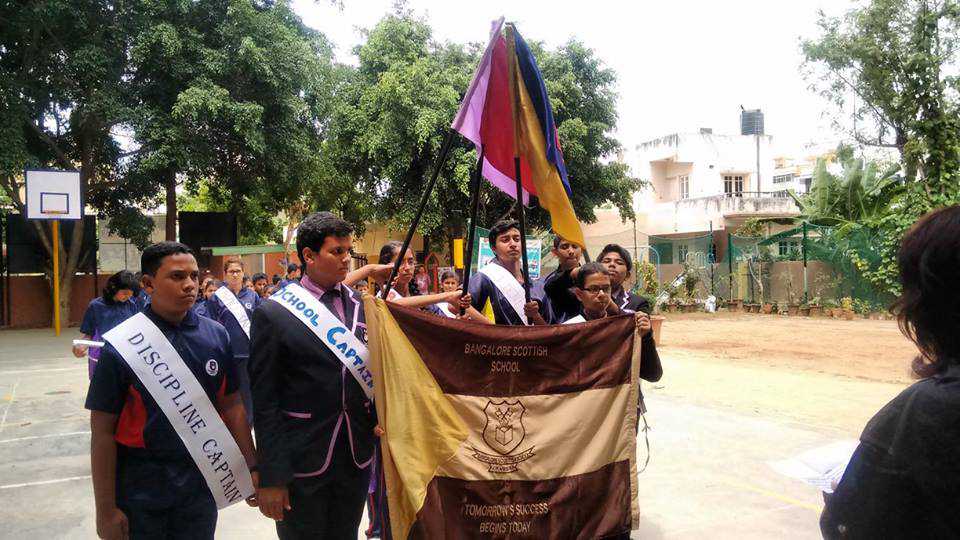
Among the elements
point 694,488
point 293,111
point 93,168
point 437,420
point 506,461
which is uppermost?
point 293,111

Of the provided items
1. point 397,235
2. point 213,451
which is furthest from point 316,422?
point 397,235

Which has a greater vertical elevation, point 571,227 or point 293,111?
point 293,111

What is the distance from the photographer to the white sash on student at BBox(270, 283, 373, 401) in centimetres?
259

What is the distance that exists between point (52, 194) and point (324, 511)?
17501 mm

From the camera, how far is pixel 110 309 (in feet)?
19.3

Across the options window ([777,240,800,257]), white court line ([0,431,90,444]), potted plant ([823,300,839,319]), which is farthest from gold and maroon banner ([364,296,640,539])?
window ([777,240,800,257])

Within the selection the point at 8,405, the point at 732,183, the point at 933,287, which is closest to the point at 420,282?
the point at 8,405

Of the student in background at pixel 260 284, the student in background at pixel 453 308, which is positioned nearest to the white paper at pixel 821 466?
the student in background at pixel 453 308

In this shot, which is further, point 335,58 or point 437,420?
point 335,58

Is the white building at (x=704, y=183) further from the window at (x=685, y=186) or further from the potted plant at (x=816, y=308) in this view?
the potted plant at (x=816, y=308)

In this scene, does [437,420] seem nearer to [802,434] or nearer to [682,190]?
[802,434]

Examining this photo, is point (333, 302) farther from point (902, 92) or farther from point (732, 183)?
point (732, 183)

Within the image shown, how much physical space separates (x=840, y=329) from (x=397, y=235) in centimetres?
1808

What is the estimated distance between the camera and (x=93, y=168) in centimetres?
1944
